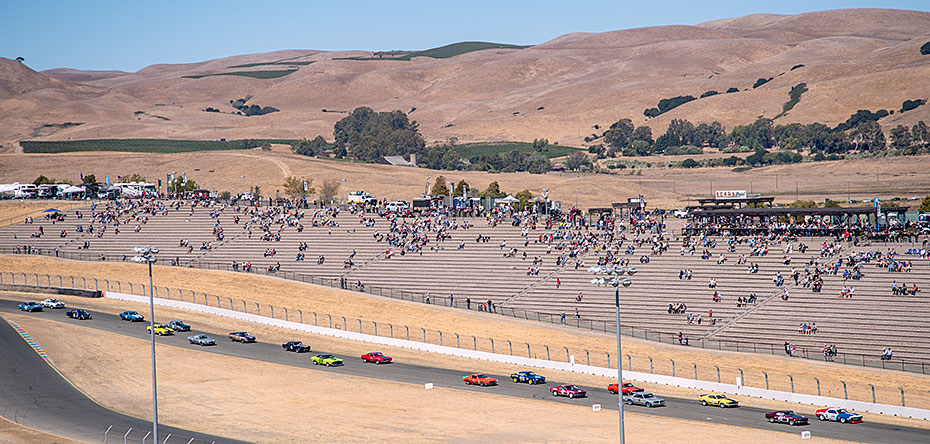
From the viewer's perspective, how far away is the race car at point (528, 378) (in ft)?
181

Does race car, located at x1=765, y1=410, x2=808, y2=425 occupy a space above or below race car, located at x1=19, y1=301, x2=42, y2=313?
below

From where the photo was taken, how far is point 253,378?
5562cm

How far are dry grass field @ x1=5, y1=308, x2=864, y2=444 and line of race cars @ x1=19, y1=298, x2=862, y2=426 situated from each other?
2034mm

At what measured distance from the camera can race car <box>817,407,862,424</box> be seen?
45469 millimetres

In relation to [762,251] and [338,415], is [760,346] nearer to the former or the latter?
[762,251]

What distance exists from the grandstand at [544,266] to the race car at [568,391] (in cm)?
1438

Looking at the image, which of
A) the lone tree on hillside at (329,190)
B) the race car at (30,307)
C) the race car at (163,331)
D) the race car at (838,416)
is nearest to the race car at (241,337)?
the race car at (163,331)

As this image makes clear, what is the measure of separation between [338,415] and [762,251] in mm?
39815

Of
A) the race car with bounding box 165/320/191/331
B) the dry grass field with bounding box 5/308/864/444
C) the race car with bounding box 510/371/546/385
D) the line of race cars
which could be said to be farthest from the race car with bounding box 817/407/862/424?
the race car with bounding box 165/320/191/331

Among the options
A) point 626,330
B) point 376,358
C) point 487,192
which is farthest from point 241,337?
point 487,192

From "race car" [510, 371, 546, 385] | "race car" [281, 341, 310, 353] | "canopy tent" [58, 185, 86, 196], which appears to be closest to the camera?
"race car" [510, 371, 546, 385]

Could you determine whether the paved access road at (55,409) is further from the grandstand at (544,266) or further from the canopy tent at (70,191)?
the canopy tent at (70,191)

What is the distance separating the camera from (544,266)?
261 ft

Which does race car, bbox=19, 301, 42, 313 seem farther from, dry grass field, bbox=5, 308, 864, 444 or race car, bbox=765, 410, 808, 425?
race car, bbox=765, 410, 808, 425
